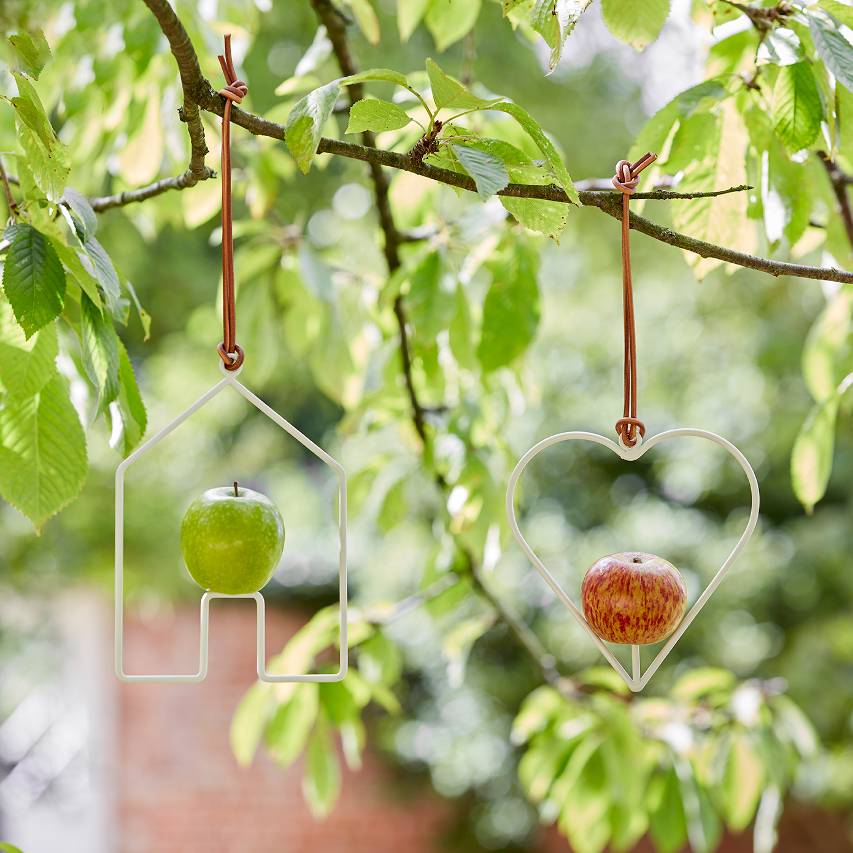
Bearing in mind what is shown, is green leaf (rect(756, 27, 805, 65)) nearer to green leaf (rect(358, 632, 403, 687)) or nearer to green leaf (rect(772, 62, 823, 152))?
green leaf (rect(772, 62, 823, 152))

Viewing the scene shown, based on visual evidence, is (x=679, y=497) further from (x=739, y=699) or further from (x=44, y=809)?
(x=44, y=809)

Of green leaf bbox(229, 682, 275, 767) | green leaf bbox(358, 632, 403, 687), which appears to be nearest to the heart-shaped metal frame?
green leaf bbox(358, 632, 403, 687)

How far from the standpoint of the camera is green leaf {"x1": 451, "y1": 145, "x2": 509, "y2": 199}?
1.58 feet

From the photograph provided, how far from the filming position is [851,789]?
2355 mm

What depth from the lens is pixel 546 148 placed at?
20.7 inches

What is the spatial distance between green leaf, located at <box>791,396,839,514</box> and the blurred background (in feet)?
2.91

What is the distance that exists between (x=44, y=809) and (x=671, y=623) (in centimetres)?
315

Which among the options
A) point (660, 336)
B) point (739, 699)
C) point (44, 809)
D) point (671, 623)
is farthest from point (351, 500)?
point (44, 809)

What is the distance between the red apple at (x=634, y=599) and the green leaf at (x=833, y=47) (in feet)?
0.84

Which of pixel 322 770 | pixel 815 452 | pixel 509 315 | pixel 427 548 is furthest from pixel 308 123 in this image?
pixel 427 548

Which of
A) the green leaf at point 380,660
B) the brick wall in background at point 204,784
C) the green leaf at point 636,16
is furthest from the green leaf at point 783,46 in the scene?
the brick wall in background at point 204,784

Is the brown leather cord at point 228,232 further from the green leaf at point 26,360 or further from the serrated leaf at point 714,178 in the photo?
the serrated leaf at point 714,178

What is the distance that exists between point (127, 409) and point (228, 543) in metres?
0.10

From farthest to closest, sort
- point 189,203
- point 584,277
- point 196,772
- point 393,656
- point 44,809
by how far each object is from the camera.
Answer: point 44,809 → point 196,772 → point 584,277 → point 393,656 → point 189,203
